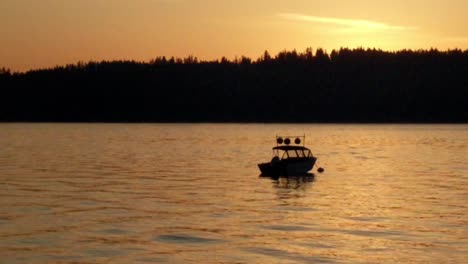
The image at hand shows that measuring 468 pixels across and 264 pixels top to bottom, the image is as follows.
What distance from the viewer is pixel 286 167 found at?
71.8m

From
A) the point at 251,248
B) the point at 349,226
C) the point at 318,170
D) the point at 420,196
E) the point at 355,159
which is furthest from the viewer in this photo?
the point at 355,159

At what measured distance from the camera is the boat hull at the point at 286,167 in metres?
71.6

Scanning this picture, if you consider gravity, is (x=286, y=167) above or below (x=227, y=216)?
above

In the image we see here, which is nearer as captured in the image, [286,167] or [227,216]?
[227,216]

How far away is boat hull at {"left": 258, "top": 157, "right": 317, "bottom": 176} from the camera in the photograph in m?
71.6

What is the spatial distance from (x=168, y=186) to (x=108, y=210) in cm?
1648

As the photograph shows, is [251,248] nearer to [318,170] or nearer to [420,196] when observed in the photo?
[420,196]

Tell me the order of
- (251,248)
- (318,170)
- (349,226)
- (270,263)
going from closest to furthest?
(270,263)
(251,248)
(349,226)
(318,170)

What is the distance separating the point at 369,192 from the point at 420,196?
183 inches

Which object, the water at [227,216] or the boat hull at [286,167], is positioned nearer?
the water at [227,216]

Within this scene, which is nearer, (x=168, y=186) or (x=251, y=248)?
(x=251, y=248)

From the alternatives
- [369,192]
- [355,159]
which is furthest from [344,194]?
[355,159]

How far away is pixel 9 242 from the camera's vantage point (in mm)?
34469

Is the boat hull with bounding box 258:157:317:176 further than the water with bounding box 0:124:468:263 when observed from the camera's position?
Yes
